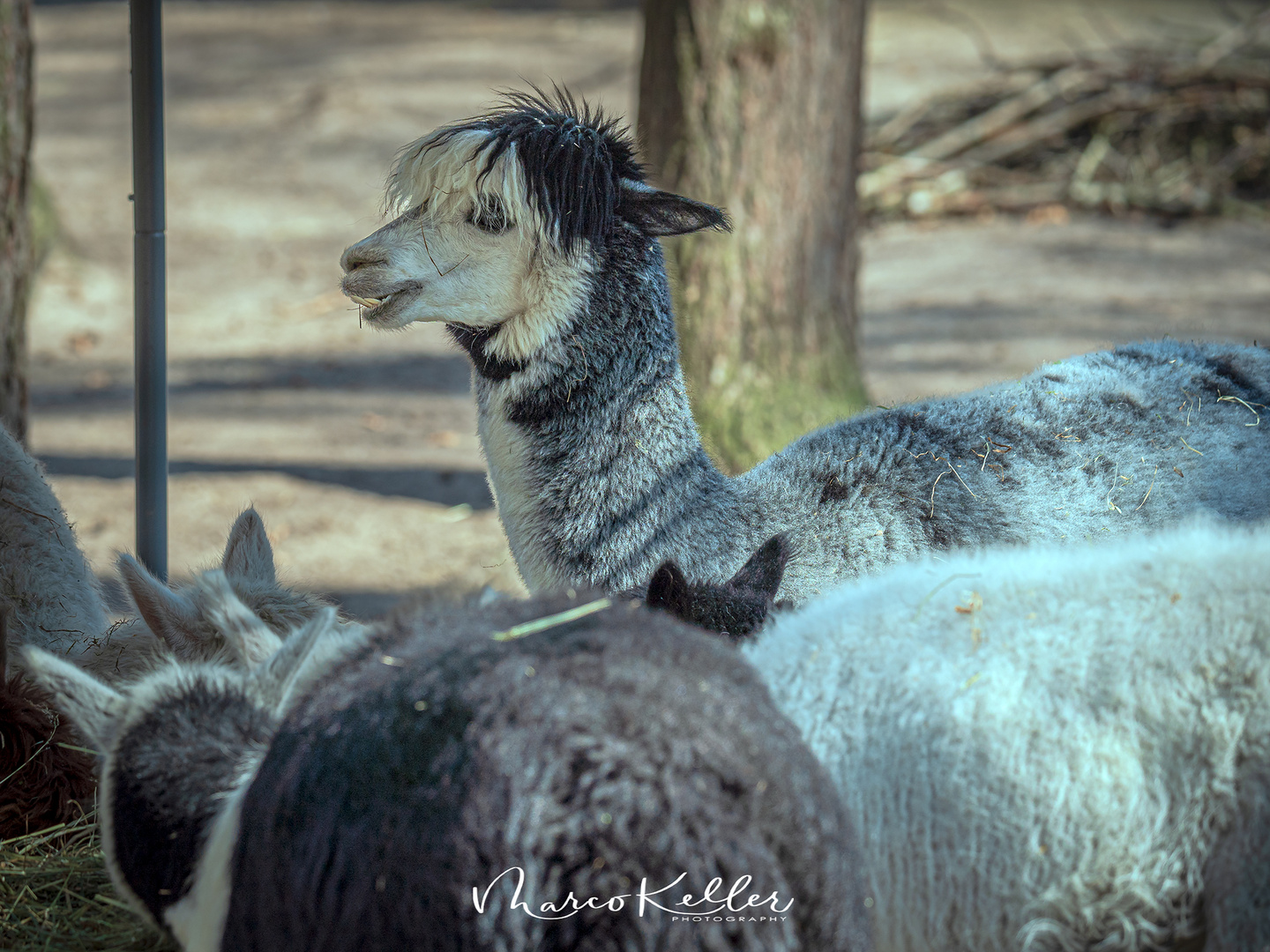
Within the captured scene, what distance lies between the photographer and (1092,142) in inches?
468

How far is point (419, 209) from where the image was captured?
3.27 m

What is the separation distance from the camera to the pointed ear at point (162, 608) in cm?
277

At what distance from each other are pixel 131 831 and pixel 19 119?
12.3 ft

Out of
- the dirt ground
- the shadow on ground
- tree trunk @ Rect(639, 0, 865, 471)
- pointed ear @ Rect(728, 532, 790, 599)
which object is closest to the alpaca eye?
pointed ear @ Rect(728, 532, 790, 599)

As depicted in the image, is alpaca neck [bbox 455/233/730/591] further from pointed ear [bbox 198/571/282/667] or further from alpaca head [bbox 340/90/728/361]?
pointed ear [bbox 198/571/282/667]

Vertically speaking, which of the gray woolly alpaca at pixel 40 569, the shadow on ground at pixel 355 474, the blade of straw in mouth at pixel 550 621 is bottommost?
the shadow on ground at pixel 355 474

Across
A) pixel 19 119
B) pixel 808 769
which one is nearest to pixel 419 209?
pixel 808 769

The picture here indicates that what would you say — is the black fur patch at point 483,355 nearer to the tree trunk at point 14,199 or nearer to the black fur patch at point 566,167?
the black fur patch at point 566,167

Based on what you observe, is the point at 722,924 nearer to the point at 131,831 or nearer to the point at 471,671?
the point at 471,671

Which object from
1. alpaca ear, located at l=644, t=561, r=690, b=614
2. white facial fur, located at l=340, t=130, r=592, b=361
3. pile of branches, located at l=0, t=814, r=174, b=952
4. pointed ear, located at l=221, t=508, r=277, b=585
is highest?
white facial fur, located at l=340, t=130, r=592, b=361

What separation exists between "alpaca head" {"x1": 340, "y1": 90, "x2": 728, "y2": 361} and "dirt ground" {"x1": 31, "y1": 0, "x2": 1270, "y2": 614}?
233 cm

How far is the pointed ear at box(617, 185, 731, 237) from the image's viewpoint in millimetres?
3170

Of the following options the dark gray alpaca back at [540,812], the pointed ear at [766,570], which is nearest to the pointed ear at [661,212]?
the pointed ear at [766,570]
